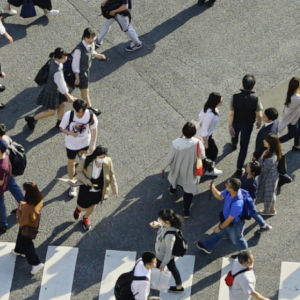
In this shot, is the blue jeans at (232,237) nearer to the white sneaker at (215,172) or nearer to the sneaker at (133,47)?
the white sneaker at (215,172)

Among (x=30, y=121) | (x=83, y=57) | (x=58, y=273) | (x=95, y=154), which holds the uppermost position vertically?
(x=83, y=57)

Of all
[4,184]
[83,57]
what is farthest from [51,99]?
[4,184]

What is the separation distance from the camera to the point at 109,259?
36.0ft

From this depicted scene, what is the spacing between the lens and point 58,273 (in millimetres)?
10820

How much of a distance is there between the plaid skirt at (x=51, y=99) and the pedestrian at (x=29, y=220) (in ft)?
8.25

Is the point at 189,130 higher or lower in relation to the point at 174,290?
higher

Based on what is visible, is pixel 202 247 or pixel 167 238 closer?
pixel 167 238

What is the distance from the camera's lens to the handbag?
14.5 m

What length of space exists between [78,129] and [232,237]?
279cm

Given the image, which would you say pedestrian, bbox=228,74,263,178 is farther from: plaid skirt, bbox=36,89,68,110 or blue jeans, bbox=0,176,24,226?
blue jeans, bbox=0,176,24,226

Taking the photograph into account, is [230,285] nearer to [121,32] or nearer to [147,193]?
[147,193]

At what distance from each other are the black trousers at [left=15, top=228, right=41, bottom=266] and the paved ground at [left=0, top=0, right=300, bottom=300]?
0.29m

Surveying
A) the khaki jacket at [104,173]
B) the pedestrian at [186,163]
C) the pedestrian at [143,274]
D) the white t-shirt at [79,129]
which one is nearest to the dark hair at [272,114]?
the pedestrian at [186,163]

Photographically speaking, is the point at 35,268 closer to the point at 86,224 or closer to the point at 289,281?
the point at 86,224
